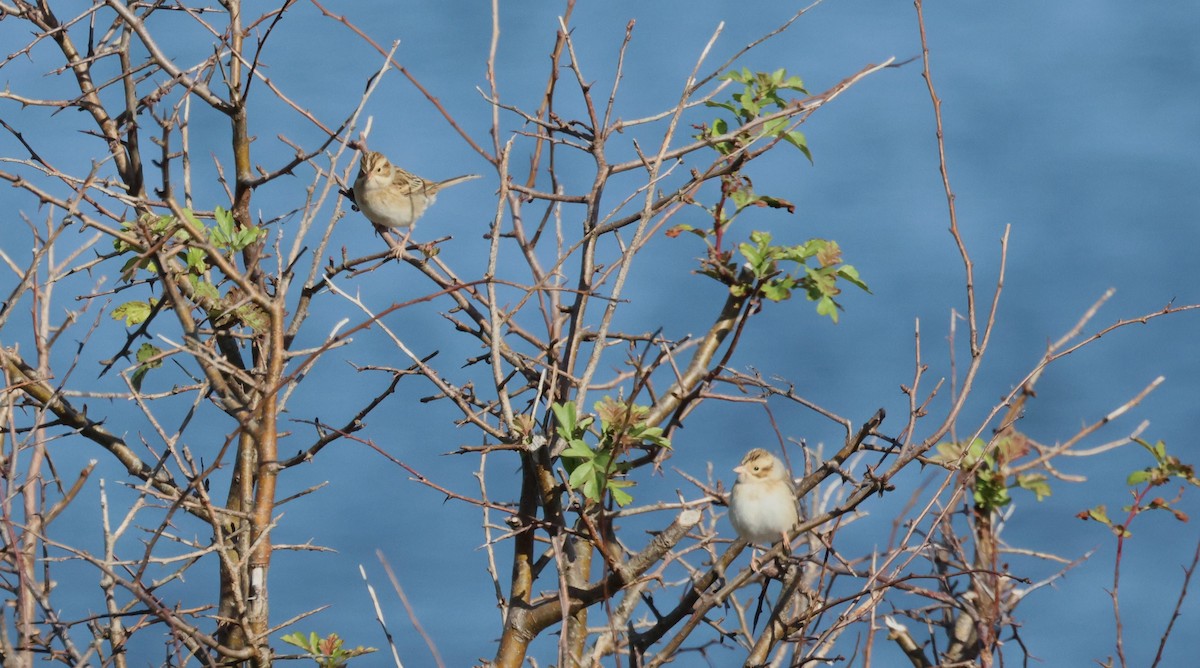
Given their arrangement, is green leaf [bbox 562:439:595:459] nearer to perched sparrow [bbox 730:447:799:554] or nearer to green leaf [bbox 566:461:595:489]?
green leaf [bbox 566:461:595:489]

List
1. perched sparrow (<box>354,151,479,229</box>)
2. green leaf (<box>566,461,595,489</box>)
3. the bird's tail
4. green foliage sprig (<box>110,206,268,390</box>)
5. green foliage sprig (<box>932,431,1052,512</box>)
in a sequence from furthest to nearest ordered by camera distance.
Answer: the bird's tail < perched sparrow (<box>354,151,479,229</box>) < green foliage sprig (<box>932,431,1052,512</box>) < green foliage sprig (<box>110,206,268,390</box>) < green leaf (<box>566,461,595,489</box>)

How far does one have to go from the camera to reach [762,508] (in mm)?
5492

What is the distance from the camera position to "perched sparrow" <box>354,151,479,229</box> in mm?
7430

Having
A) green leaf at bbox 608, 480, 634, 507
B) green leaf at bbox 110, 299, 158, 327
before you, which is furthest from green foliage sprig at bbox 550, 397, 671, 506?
green leaf at bbox 110, 299, 158, 327

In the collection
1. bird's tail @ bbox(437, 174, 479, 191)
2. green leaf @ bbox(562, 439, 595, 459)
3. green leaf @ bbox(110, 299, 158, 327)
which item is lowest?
green leaf @ bbox(562, 439, 595, 459)

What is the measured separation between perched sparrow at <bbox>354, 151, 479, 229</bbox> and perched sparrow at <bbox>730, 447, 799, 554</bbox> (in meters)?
2.87

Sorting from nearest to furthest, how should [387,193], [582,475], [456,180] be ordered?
[582,475] → [387,193] → [456,180]

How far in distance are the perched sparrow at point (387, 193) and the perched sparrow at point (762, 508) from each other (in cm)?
287

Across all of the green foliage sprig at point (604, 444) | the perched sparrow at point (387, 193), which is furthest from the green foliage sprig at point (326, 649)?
the perched sparrow at point (387, 193)

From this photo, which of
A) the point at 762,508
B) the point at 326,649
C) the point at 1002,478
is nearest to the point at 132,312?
the point at 326,649

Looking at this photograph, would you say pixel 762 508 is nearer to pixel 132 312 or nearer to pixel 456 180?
pixel 132 312

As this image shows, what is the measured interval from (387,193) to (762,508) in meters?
3.20

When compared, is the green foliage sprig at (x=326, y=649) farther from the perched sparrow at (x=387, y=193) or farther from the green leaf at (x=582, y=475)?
the perched sparrow at (x=387, y=193)

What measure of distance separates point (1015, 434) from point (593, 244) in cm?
257
